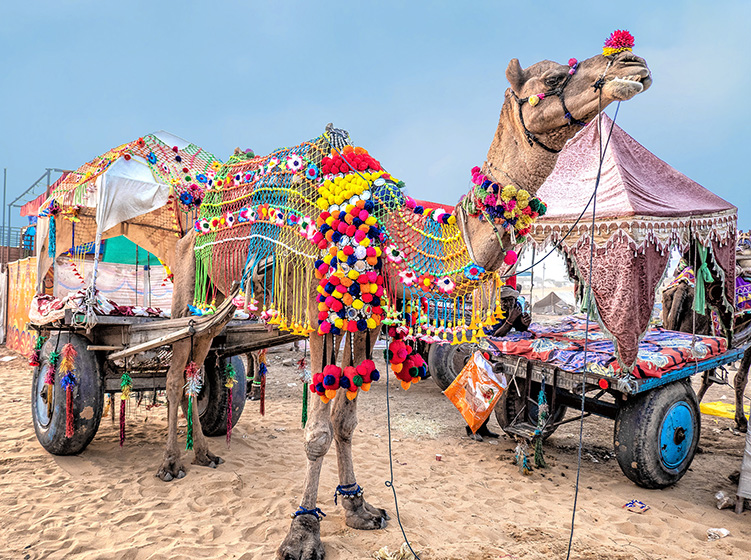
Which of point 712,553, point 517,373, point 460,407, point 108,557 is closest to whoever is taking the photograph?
point 108,557

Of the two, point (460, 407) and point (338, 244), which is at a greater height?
point (338, 244)

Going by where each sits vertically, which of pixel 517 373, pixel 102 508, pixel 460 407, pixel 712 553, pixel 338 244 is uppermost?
pixel 338 244

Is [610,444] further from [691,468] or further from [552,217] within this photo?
[552,217]

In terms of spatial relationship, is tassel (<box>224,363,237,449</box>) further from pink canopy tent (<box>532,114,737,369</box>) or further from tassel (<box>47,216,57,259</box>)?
pink canopy tent (<box>532,114,737,369</box>)

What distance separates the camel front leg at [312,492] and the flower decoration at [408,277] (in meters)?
0.70

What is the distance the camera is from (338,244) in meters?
2.56

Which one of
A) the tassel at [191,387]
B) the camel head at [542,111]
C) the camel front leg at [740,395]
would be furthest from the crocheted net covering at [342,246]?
the camel front leg at [740,395]

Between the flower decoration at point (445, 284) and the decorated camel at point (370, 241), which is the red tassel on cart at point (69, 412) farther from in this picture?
the flower decoration at point (445, 284)

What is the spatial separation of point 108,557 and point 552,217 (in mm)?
4418

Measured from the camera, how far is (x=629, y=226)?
4.01 metres

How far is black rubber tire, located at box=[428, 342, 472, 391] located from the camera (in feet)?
24.9

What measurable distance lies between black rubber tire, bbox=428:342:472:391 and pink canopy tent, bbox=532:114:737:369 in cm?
307

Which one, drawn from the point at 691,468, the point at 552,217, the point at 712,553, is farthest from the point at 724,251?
the point at 712,553

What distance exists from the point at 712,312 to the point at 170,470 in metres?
6.34
